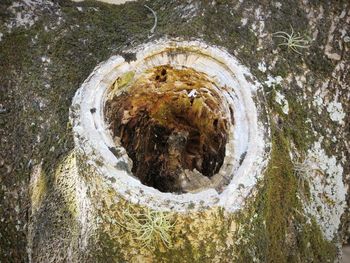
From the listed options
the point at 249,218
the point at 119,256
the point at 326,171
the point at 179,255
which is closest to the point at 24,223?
the point at 119,256

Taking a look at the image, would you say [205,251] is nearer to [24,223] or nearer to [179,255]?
[179,255]

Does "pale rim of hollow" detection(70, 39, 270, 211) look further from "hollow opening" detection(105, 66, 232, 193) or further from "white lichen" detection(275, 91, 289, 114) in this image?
"white lichen" detection(275, 91, 289, 114)

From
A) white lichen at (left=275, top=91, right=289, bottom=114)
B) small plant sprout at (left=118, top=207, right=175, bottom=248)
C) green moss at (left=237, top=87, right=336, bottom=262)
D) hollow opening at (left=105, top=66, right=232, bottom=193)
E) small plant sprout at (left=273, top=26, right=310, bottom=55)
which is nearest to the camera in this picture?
small plant sprout at (left=118, top=207, right=175, bottom=248)

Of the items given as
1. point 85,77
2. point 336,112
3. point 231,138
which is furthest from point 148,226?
point 336,112

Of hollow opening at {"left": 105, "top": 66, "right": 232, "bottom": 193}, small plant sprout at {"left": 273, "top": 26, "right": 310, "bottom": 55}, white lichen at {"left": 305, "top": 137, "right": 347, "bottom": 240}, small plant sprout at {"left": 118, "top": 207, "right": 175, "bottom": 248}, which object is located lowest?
small plant sprout at {"left": 118, "top": 207, "right": 175, "bottom": 248}

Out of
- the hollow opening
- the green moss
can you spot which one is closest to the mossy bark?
the green moss
